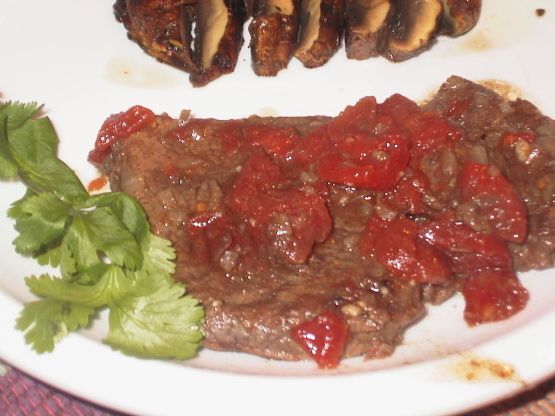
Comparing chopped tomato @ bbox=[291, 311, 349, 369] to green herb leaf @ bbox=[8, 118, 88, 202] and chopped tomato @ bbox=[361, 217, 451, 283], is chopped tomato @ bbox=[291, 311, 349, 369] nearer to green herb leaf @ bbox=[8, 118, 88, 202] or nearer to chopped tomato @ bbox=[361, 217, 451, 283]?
chopped tomato @ bbox=[361, 217, 451, 283]

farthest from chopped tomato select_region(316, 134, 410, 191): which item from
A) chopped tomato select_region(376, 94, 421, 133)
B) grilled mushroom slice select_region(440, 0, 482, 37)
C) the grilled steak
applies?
grilled mushroom slice select_region(440, 0, 482, 37)

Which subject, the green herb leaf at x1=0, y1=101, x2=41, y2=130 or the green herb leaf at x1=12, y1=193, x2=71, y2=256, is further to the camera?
the green herb leaf at x1=0, y1=101, x2=41, y2=130

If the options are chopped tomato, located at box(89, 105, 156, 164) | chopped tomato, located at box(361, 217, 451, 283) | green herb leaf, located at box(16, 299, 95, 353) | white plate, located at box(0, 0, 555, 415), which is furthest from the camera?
chopped tomato, located at box(89, 105, 156, 164)

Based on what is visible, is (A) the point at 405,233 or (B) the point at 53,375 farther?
(A) the point at 405,233

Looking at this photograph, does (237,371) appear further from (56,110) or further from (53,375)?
(56,110)

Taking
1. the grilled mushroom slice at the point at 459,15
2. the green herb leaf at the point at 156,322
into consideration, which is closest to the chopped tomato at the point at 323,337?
the green herb leaf at the point at 156,322

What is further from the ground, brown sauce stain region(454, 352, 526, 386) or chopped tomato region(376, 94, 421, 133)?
chopped tomato region(376, 94, 421, 133)

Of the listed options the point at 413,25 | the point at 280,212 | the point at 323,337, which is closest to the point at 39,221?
the point at 280,212

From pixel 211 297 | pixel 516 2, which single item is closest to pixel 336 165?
pixel 211 297
